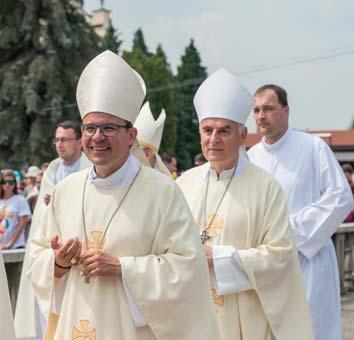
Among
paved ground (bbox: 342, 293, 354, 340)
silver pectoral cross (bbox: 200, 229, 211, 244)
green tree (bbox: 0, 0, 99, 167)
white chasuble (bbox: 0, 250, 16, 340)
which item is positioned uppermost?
green tree (bbox: 0, 0, 99, 167)

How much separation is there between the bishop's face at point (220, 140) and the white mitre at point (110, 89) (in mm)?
789

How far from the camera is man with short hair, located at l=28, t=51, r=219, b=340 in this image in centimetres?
363

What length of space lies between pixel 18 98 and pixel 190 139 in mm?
39158

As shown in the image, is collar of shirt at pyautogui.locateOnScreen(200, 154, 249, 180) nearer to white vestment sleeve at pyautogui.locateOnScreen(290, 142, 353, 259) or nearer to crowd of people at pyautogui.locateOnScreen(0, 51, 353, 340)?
crowd of people at pyautogui.locateOnScreen(0, 51, 353, 340)

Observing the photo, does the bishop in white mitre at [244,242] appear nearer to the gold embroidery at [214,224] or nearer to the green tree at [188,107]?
the gold embroidery at [214,224]

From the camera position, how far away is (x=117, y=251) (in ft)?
12.0

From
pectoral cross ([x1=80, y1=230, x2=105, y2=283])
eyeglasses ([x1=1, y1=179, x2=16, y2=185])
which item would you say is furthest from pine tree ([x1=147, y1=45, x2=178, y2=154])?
pectoral cross ([x1=80, y1=230, x2=105, y2=283])

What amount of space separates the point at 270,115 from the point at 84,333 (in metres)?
2.68

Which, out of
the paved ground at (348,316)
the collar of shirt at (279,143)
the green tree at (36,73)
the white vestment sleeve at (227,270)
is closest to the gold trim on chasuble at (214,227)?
the white vestment sleeve at (227,270)

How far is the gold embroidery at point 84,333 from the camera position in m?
3.65

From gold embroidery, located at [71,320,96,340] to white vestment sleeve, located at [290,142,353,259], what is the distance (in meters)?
2.40

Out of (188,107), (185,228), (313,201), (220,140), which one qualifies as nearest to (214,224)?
(220,140)

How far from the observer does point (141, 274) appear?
11.8 ft

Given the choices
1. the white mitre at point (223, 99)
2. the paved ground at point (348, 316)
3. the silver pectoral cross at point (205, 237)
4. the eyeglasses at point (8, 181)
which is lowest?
the paved ground at point (348, 316)
